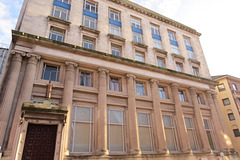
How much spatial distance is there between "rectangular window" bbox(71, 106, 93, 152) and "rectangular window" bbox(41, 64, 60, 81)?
11.2 feet

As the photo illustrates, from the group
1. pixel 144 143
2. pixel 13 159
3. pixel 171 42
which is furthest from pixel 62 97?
pixel 171 42

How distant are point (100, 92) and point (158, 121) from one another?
6750 mm

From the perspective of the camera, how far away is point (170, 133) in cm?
1766

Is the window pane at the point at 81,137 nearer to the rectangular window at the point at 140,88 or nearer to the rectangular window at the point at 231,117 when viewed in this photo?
the rectangular window at the point at 140,88

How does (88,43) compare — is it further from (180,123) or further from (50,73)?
(180,123)

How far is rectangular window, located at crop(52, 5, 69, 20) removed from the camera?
17625 millimetres

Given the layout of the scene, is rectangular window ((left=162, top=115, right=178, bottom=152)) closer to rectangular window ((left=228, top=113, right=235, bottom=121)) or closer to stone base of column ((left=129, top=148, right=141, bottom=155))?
stone base of column ((left=129, top=148, right=141, bottom=155))

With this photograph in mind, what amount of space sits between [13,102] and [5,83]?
71.0 inches

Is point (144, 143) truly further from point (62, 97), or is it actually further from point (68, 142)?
point (62, 97)

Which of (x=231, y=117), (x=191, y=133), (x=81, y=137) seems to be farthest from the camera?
(x=231, y=117)

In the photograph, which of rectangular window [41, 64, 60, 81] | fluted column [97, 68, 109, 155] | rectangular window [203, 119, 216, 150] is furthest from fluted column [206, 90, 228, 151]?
rectangular window [41, 64, 60, 81]

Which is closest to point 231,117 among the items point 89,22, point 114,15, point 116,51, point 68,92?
point 116,51

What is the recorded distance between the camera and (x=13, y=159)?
810 centimetres

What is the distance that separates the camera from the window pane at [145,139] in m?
15.6
